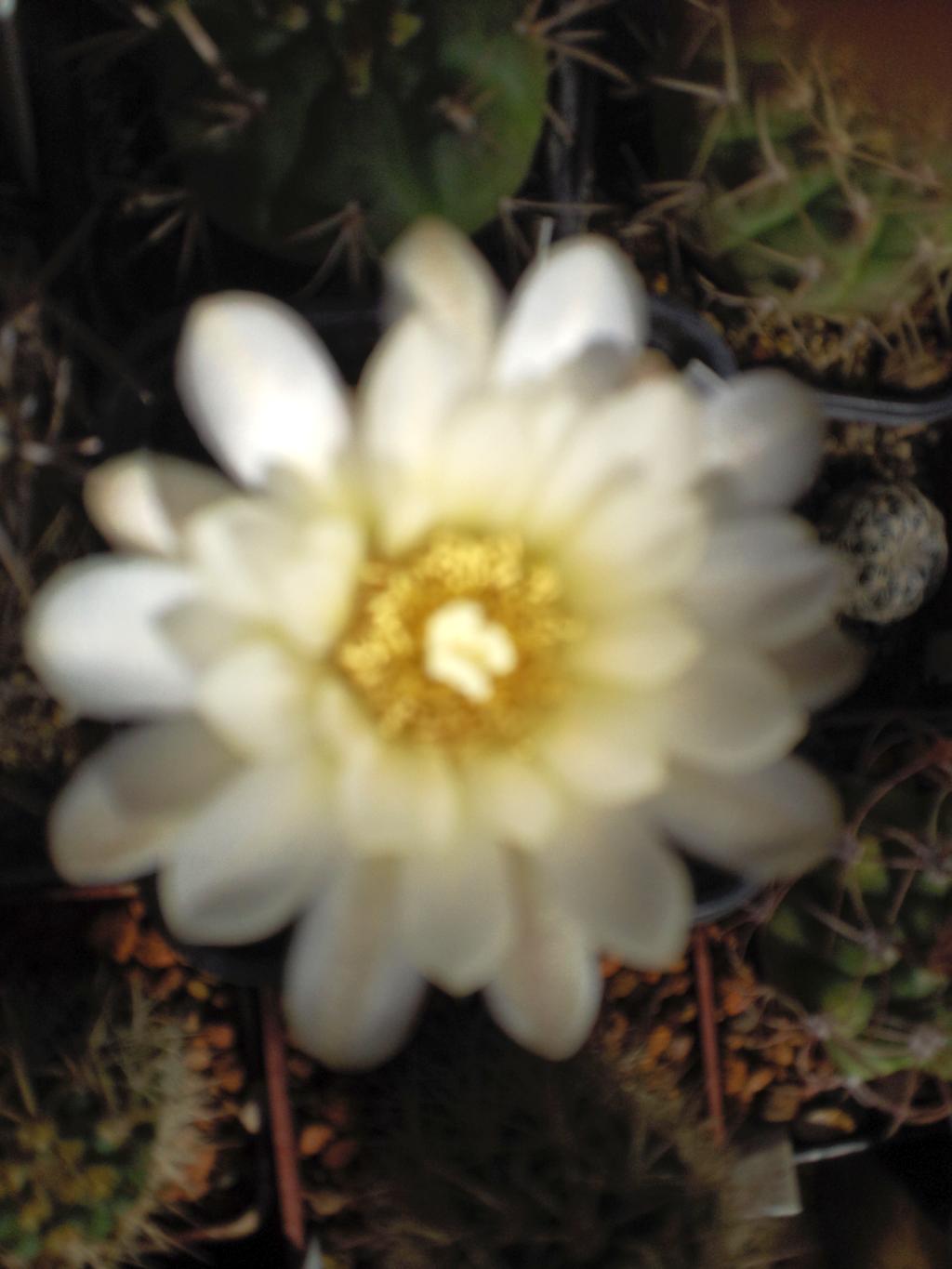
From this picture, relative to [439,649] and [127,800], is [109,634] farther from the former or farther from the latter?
[439,649]

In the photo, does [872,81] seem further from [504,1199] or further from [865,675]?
[504,1199]

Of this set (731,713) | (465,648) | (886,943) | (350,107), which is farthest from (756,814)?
(350,107)

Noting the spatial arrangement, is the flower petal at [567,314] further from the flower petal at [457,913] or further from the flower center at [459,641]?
the flower petal at [457,913]

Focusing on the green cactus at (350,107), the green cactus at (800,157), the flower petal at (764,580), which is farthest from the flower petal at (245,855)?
the green cactus at (800,157)

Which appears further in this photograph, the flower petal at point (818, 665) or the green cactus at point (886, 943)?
the green cactus at point (886, 943)

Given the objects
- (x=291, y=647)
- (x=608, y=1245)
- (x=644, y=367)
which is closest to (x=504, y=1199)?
(x=608, y=1245)

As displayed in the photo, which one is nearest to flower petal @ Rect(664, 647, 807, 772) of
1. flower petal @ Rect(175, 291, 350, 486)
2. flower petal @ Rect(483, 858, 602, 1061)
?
flower petal @ Rect(483, 858, 602, 1061)
